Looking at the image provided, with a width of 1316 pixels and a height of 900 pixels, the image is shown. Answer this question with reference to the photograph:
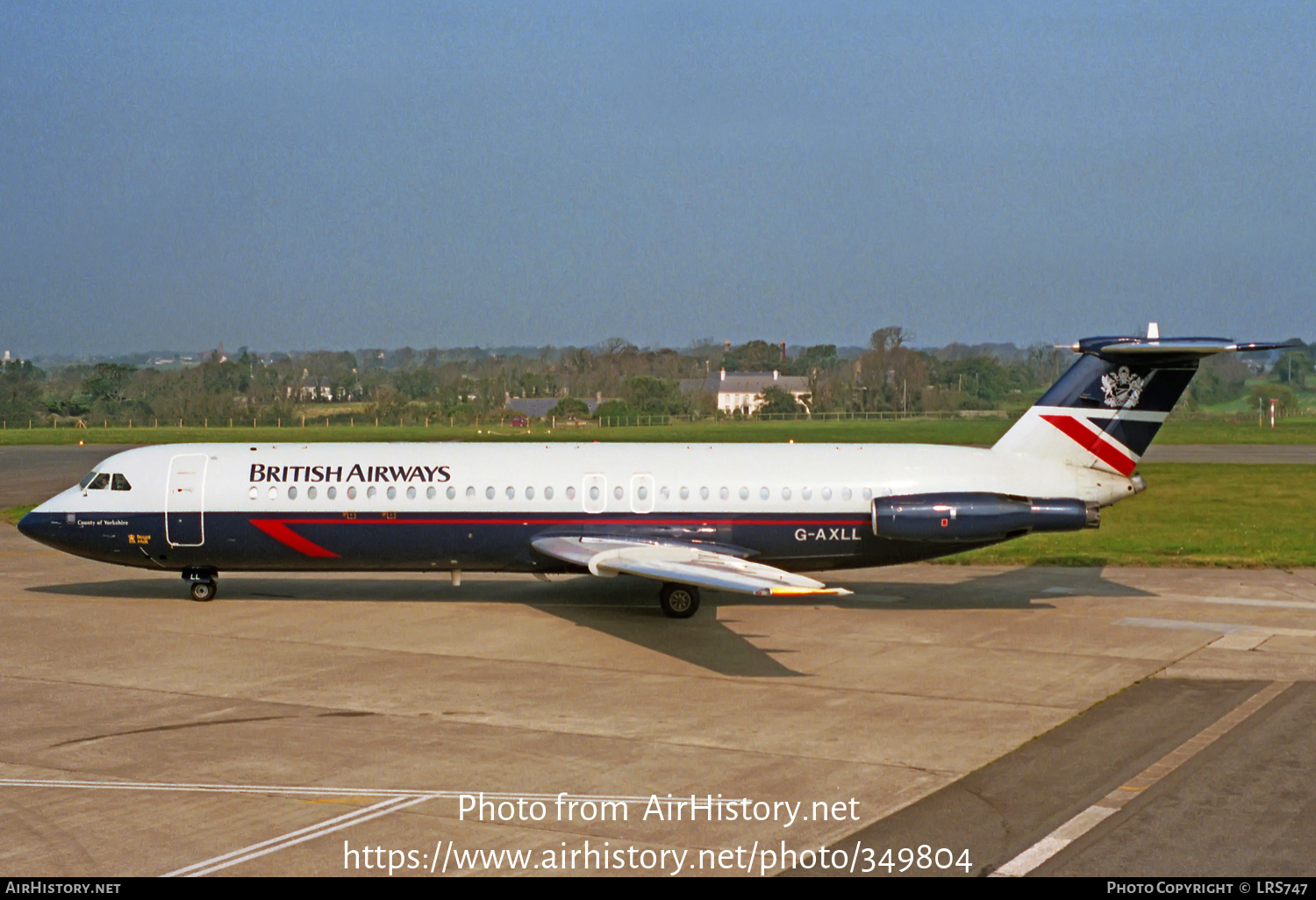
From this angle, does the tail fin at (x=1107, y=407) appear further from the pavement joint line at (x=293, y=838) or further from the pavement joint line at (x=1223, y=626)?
the pavement joint line at (x=293, y=838)

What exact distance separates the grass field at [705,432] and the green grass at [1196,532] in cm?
2998

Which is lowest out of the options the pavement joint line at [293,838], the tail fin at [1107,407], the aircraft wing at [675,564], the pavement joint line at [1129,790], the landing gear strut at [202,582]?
the pavement joint line at [293,838]

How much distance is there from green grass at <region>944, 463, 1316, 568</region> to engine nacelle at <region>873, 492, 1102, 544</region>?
8.21 metres

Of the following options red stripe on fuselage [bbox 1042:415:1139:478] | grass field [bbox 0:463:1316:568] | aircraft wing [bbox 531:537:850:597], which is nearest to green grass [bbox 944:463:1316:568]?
grass field [bbox 0:463:1316:568]

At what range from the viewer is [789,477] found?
23469mm

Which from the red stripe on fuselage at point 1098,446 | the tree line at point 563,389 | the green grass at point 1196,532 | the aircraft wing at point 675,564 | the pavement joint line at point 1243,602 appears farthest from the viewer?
the tree line at point 563,389

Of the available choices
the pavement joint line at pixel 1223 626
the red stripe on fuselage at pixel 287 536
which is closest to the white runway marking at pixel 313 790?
the red stripe on fuselage at pixel 287 536

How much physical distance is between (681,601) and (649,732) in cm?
765

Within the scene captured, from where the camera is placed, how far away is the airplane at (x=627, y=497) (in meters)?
23.3

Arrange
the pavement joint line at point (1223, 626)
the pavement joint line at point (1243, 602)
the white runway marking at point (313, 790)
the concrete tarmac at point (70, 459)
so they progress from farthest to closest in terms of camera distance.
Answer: the concrete tarmac at point (70, 459)
the pavement joint line at point (1243, 602)
the pavement joint line at point (1223, 626)
the white runway marking at point (313, 790)

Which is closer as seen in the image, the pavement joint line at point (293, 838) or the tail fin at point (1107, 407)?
the pavement joint line at point (293, 838)

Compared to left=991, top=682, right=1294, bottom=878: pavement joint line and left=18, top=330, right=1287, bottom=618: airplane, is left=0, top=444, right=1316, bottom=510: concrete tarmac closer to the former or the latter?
left=18, top=330, right=1287, bottom=618: airplane

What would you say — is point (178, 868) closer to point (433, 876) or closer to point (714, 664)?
point (433, 876)

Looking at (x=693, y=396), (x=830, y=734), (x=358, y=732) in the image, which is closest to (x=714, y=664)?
(x=830, y=734)
